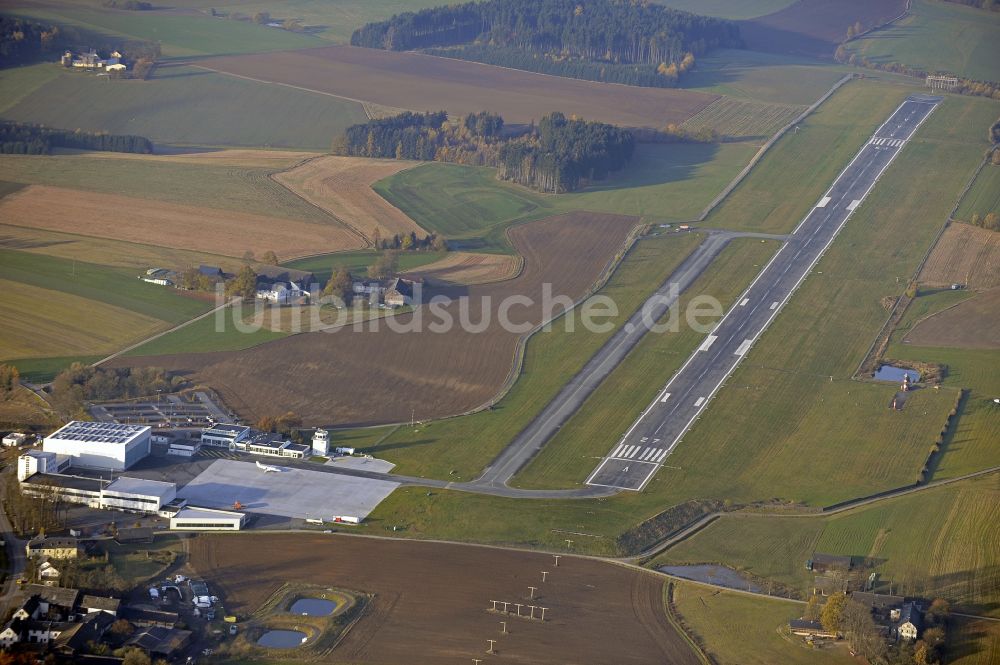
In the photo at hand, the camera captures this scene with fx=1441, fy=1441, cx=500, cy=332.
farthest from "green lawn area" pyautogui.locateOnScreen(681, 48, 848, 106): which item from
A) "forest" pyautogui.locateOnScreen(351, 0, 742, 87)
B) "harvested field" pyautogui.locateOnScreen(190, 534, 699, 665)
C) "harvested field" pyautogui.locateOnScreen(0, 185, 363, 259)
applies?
"harvested field" pyautogui.locateOnScreen(190, 534, 699, 665)

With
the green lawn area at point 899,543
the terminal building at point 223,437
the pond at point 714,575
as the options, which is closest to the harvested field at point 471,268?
the terminal building at point 223,437

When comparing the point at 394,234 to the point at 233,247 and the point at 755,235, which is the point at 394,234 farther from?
the point at 755,235

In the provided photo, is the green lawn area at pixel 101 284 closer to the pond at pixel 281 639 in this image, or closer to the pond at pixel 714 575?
the pond at pixel 281 639

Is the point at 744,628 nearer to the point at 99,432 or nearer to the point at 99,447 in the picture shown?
the point at 99,447

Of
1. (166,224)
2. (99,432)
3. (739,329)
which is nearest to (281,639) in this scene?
(99,432)

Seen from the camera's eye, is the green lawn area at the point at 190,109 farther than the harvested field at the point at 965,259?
Yes

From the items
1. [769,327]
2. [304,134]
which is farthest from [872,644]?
[304,134]
